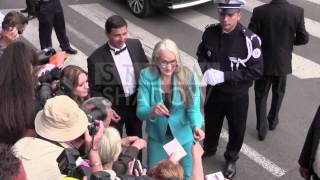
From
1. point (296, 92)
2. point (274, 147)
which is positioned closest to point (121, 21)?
point (274, 147)

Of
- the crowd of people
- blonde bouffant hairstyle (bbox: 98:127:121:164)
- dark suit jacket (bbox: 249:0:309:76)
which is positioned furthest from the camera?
dark suit jacket (bbox: 249:0:309:76)

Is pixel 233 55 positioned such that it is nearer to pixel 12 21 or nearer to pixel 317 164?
pixel 317 164

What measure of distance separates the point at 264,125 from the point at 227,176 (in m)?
0.99

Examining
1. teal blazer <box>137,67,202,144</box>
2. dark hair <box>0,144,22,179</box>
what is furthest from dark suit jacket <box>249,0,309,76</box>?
dark hair <box>0,144,22,179</box>

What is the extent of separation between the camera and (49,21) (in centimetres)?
862

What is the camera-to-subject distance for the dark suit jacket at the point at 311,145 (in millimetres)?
4633

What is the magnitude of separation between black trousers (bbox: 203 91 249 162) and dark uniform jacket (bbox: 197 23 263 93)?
13cm

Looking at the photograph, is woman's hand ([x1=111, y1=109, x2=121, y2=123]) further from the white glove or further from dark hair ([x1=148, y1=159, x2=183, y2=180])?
dark hair ([x1=148, y1=159, x2=183, y2=180])

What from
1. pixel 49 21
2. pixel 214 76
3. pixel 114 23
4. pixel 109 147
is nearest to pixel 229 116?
Result: pixel 214 76

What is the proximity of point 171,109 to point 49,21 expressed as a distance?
4.26 metres

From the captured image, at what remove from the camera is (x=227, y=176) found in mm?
6113

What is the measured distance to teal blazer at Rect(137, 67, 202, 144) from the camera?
16.4 feet

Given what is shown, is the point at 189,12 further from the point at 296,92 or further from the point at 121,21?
the point at 121,21

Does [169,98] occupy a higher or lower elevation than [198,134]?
higher
